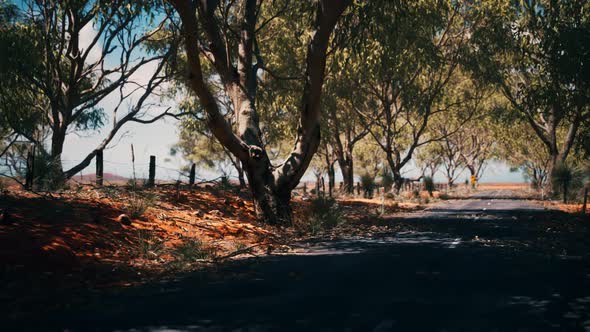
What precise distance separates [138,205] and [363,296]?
794cm

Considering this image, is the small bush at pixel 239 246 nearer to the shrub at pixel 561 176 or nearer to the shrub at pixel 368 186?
the shrub at pixel 368 186

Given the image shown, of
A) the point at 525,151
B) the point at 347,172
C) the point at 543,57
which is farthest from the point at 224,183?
the point at 525,151

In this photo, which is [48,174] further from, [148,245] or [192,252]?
[192,252]

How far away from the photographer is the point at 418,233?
16.2 m

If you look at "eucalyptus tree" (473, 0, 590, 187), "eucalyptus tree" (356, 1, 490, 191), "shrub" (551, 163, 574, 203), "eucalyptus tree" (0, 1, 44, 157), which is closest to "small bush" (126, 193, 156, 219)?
"eucalyptus tree" (0, 1, 44, 157)

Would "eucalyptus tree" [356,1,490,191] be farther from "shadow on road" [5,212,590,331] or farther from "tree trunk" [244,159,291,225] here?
"shadow on road" [5,212,590,331]

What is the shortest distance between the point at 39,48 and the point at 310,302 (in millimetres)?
19026

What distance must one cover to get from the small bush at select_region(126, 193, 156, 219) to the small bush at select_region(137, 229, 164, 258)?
1124mm

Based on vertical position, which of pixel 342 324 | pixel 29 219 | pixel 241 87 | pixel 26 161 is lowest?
pixel 342 324

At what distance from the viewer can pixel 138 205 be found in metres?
13.9

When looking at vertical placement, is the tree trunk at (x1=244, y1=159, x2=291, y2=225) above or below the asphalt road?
above

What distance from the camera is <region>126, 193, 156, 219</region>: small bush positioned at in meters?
13.4

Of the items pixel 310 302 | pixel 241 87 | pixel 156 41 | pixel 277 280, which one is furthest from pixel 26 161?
pixel 156 41

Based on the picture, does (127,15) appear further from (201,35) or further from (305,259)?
(305,259)
